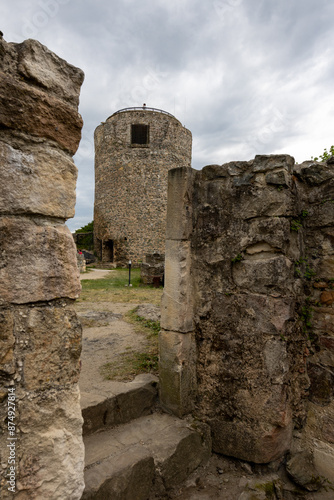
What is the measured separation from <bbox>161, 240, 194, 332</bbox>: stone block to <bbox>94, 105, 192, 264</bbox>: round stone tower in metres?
16.2

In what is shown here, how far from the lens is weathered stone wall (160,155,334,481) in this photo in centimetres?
241

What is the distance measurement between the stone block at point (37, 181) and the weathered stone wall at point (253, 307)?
1559 mm

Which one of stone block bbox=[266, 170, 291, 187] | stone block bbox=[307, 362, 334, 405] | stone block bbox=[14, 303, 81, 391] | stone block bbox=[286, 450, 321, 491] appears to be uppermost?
stone block bbox=[266, 170, 291, 187]

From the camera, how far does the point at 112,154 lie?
1931 centimetres

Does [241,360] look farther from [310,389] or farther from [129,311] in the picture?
[129,311]

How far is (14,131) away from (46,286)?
577 mm

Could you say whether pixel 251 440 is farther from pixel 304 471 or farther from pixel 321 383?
pixel 321 383

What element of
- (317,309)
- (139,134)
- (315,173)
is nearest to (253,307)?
(317,309)

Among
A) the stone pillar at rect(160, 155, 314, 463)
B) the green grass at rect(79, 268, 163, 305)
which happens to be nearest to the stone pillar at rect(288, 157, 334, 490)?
the stone pillar at rect(160, 155, 314, 463)

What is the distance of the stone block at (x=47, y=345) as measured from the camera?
3.61 feet

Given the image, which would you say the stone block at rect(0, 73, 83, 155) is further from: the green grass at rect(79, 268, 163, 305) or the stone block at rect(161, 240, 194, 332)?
the green grass at rect(79, 268, 163, 305)

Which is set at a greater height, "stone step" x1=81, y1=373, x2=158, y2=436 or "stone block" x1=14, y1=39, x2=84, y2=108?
"stone block" x1=14, y1=39, x2=84, y2=108

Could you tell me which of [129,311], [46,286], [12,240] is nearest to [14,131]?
[12,240]

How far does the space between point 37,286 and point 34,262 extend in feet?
0.29
